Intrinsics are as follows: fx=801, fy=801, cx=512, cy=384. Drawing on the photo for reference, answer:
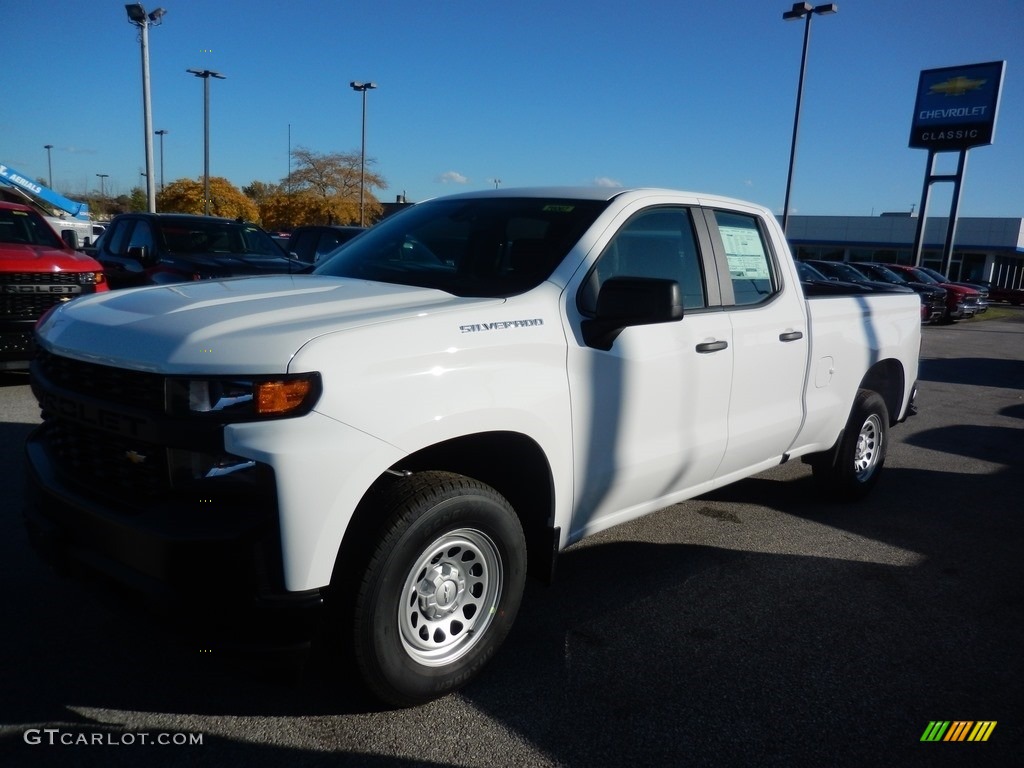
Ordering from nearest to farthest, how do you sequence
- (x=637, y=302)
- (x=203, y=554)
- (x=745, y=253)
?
(x=203, y=554) → (x=637, y=302) → (x=745, y=253)

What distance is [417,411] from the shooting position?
261 centimetres

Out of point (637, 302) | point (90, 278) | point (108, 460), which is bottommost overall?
point (108, 460)

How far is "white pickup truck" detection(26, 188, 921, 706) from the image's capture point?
7.80ft

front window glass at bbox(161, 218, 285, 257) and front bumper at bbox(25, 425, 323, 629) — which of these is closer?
front bumper at bbox(25, 425, 323, 629)

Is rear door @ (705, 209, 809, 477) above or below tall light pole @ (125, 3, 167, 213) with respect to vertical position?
below

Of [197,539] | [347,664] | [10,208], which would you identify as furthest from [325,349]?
[10,208]

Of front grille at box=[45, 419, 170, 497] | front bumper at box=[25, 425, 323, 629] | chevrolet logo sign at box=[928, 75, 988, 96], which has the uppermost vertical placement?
chevrolet logo sign at box=[928, 75, 988, 96]

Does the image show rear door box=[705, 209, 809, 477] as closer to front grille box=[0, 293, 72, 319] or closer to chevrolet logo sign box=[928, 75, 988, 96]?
front grille box=[0, 293, 72, 319]

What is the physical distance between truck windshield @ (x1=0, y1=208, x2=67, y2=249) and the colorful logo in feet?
28.9

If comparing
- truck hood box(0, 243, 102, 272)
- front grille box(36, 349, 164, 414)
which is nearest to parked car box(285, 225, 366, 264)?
truck hood box(0, 243, 102, 272)

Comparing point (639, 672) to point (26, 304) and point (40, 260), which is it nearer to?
point (26, 304)

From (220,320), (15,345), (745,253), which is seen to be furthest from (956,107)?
(220,320)

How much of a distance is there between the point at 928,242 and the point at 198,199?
157 ft

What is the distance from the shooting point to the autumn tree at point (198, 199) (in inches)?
1957
